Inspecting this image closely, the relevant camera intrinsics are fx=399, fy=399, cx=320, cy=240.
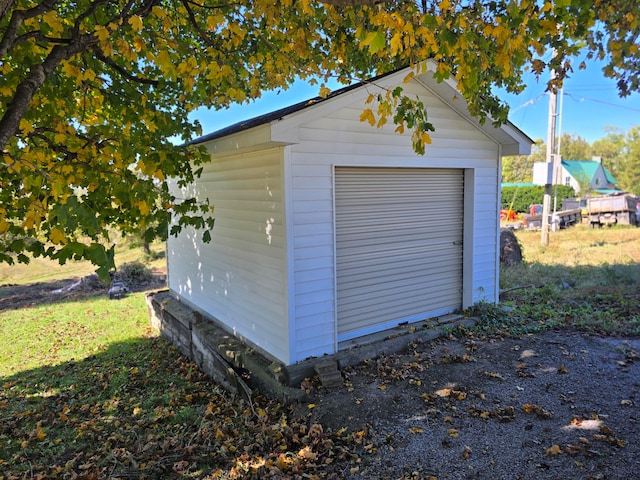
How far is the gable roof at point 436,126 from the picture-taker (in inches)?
176

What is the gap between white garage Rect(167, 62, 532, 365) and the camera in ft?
15.0

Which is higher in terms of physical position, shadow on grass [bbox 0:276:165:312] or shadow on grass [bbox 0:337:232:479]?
shadow on grass [bbox 0:337:232:479]

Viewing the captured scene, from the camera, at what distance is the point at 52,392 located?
5512 millimetres

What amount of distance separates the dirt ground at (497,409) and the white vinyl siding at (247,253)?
1.20m

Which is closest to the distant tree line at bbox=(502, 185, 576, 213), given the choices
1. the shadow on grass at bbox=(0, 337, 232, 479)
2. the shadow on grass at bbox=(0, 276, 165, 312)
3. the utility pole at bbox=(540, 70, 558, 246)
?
the utility pole at bbox=(540, 70, 558, 246)

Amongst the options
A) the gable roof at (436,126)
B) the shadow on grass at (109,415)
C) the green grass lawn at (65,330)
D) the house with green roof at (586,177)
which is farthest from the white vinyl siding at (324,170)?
the house with green roof at (586,177)

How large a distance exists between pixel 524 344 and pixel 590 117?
221ft

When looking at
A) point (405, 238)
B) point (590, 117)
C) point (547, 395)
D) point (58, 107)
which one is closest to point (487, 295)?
point (405, 238)

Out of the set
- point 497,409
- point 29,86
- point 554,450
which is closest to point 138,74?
point 29,86

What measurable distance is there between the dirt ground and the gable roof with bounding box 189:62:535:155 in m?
2.88

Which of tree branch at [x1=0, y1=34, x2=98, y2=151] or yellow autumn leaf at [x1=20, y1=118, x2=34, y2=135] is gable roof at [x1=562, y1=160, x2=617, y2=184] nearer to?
tree branch at [x1=0, y1=34, x2=98, y2=151]

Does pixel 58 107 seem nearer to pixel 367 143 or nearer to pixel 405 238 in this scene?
pixel 367 143

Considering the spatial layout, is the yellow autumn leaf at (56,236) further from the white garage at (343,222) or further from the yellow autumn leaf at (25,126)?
the white garage at (343,222)

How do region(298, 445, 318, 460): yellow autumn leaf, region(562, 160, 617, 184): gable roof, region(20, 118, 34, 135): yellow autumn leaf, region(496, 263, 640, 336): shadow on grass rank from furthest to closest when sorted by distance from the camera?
region(562, 160, 617, 184): gable roof
region(496, 263, 640, 336): shadow on grass
region(298, 445, 318, 460): yellow autumn leaf
region(20, 118, 34, 135): yellow autumn leaf
